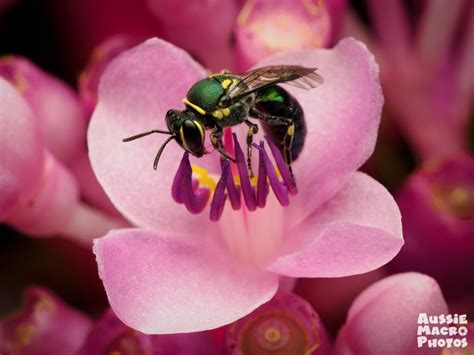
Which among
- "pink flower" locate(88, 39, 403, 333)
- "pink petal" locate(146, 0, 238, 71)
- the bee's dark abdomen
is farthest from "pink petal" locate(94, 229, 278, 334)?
"pink petal" locate(146, 0, 238, 71)

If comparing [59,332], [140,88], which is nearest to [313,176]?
[140,88]

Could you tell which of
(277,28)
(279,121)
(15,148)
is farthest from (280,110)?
(15,148)

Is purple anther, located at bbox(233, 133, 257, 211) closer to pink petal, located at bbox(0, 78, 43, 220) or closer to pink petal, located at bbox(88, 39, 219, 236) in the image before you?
pink petal, located at bbox(88, 39, 219, 236)

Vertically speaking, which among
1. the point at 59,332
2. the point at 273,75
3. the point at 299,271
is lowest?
the point at 59,332

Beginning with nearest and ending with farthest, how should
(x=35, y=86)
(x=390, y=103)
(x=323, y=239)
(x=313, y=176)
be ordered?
(x=323, y=239)
(x=313, y=176)
(x=35, y=86)
(x=390, y=103)

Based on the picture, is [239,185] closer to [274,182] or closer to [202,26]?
[274,182]

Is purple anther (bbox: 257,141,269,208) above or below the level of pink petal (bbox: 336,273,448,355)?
above

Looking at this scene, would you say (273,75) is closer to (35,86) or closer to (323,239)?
(323,239)
